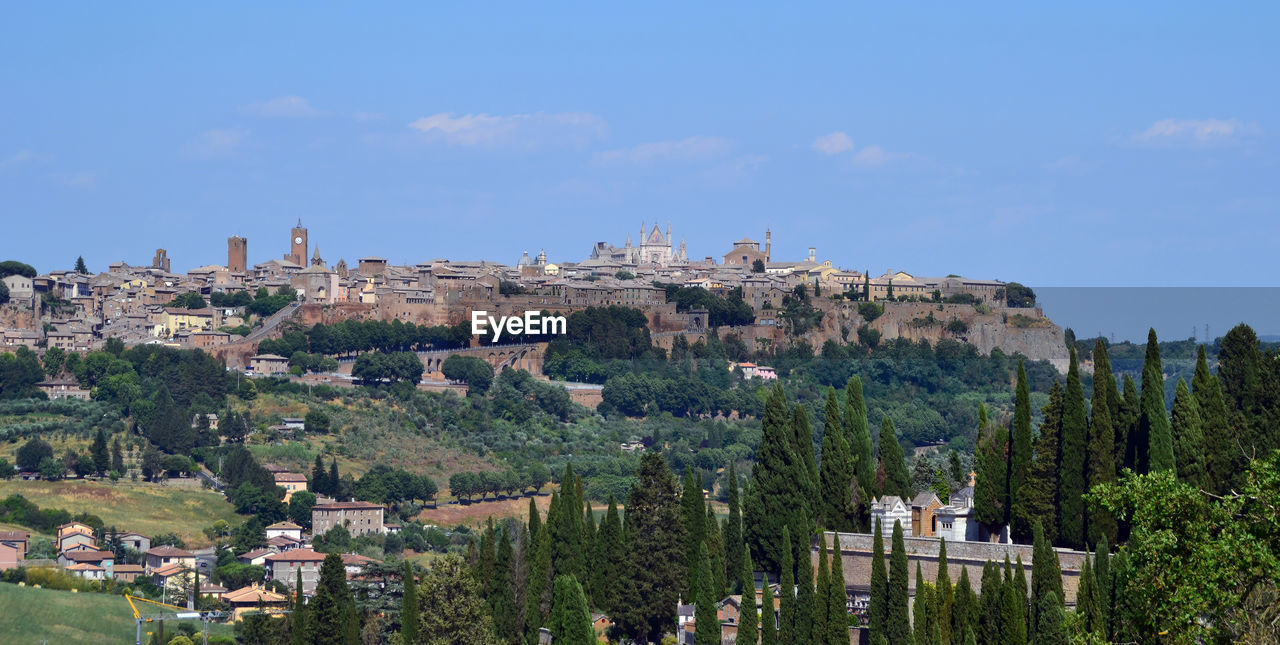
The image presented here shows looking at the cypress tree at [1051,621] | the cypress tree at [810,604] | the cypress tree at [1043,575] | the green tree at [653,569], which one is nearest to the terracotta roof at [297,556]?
the green tree at [653,569]

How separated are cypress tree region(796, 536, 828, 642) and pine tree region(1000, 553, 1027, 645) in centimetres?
335

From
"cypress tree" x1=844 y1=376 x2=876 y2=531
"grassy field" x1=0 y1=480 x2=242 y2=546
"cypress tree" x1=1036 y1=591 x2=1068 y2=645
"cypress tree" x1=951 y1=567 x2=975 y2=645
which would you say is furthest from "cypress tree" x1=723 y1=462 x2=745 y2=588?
"grassy field" x1=0 y1=480 x2=242 y2=546

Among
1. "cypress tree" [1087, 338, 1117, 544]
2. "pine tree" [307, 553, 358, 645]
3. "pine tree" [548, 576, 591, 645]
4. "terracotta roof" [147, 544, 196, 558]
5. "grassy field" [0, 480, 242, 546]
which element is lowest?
"terracotta roof" [147, 544, 196, 558]

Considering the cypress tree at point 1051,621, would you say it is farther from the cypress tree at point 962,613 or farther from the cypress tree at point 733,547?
the cypress tree at point 733,547

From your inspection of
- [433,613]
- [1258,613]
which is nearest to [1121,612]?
[1258,613]

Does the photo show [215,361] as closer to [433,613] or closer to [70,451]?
[70,451]

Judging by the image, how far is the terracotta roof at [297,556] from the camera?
6284cm

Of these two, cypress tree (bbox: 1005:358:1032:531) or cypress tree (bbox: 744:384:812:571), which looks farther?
cypress tree (bbox: 744:384:812:571)

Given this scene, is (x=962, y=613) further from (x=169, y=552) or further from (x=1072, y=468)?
(x=169, y=552)

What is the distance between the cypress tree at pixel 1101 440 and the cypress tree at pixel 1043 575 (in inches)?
85.0

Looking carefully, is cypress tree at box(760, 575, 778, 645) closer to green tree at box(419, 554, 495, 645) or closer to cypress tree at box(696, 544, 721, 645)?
cypress tree at box(696, 544, 721, 645)

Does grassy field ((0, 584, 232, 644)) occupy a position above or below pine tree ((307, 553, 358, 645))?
below

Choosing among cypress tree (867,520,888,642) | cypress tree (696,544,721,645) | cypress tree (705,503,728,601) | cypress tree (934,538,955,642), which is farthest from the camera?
cypress tree (705,503,728,601)

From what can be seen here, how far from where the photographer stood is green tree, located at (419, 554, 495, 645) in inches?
1487
